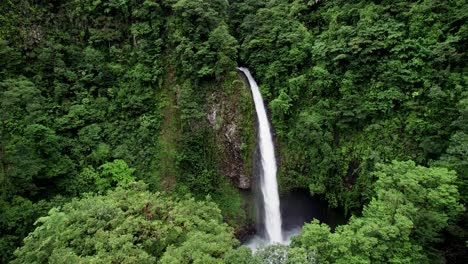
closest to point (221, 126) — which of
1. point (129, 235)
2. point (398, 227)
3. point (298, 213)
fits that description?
point (298, 213)

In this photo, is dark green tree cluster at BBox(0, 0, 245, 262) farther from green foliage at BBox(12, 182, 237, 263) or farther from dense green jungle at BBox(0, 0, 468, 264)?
green foliage at BBox(12, 182, 237, 263)

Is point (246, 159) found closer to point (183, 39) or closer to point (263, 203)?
point (263, 203)

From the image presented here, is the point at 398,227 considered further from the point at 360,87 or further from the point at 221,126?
the point at 221,126

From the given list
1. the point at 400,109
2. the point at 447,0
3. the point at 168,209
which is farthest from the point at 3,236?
the point at 447,0

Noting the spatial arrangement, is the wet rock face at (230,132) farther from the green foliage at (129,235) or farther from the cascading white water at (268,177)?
the green foliage at (129,235)

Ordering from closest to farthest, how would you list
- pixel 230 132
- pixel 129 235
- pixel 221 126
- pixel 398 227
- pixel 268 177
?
pixel 129 235 < pixel 398 227 < pixel 268 177 < pixel 230 132 < pixel 221 126

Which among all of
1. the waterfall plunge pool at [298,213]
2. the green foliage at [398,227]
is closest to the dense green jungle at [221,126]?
the green foliage at [398,227]
